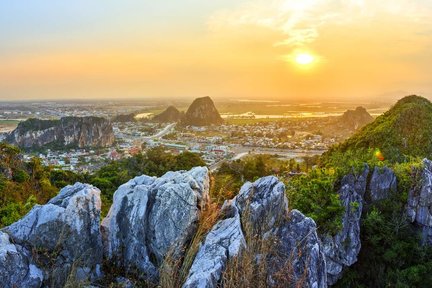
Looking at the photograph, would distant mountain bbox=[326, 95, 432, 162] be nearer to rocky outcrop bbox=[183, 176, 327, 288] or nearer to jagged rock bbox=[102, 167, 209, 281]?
rocky outcrop bbox=[183, 176, 327, 288]

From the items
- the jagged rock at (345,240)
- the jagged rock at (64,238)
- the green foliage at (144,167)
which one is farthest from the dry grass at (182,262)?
the green foliage at (144,167)

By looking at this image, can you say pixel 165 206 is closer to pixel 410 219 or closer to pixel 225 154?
pixel 410 219

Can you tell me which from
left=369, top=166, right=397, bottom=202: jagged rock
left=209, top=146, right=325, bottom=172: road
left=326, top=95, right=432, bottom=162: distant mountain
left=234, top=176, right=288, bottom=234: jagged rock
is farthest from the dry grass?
left=209, top=146, right=325, bottom=172: road

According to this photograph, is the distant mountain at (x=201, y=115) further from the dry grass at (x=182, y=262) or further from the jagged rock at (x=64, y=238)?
the dry grass at (x=182, y=262)

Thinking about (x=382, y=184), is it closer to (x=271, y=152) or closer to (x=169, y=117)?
(x=271, y=152)

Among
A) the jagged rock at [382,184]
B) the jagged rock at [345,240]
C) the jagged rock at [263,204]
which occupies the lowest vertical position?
the jagged rock at [345,240]

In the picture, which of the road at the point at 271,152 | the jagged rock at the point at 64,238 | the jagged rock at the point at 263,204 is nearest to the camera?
the jagged rock at the point at 64,238
